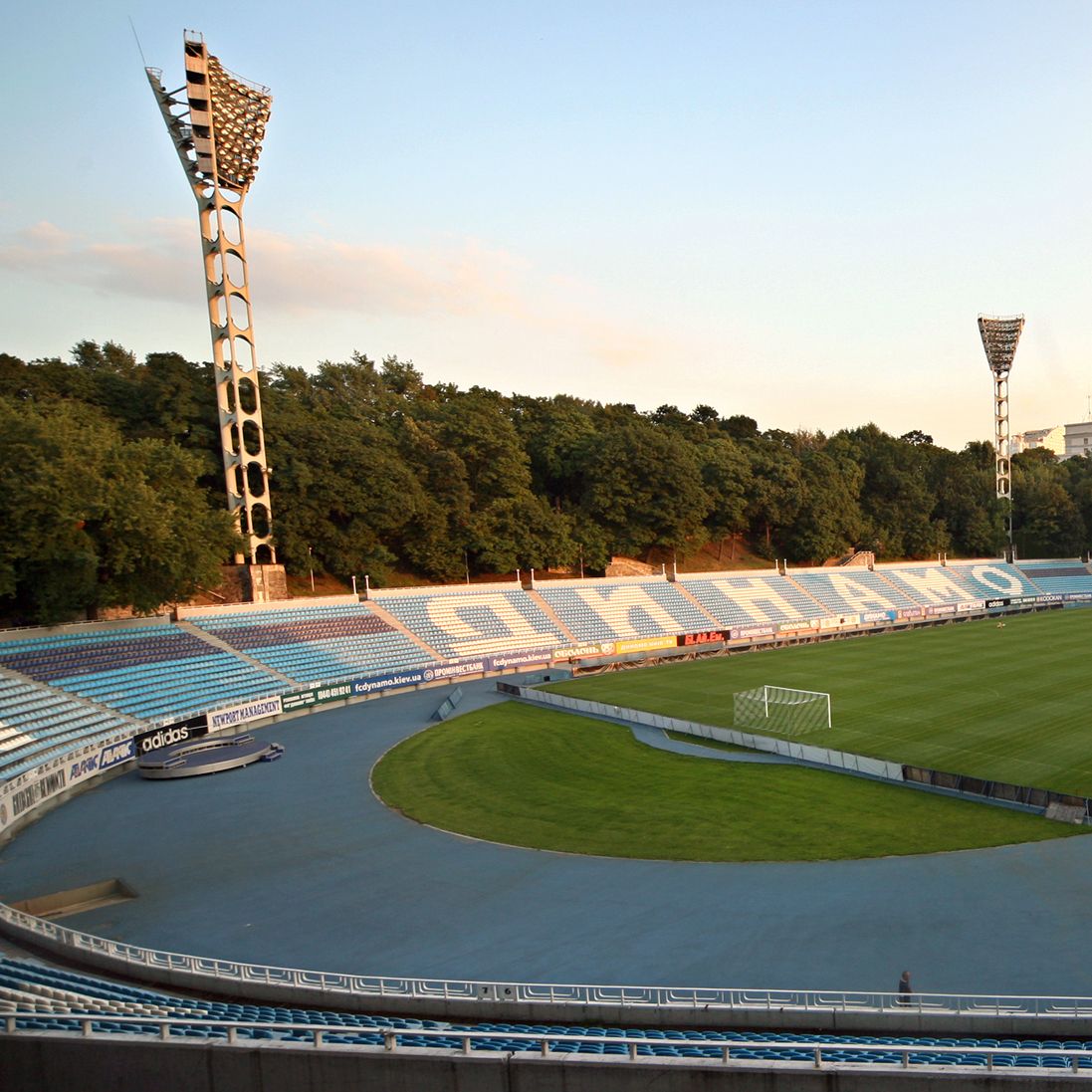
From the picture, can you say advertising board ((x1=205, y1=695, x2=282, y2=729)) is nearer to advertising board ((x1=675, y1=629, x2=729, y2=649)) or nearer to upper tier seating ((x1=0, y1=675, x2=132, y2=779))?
upper tier seating ((x1=0, y1=675, x2=132, y2=779))

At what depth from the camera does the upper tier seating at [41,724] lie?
24672 mm

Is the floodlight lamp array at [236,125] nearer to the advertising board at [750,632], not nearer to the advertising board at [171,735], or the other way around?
the advertising board at [171,735]

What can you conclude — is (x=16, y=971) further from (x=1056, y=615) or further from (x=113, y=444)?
(x=1056, y=615)

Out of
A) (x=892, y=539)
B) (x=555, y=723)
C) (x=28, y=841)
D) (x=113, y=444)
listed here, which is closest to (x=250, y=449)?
(x=113, y=444)

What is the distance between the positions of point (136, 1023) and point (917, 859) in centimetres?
1575

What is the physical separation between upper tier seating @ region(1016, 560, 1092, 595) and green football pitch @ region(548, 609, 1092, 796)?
2290 centimetres

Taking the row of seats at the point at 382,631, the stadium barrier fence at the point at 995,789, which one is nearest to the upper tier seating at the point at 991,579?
the row of seats at the point at 382,631

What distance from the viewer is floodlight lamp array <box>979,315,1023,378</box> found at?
3216 inches

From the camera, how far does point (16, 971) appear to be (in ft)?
39.7

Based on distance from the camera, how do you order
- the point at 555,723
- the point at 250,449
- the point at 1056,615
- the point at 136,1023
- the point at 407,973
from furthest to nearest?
the point at 1056,615 → the point at 250,449 → the point at 555,723 → the point at 407,973 → the point at 136,1023

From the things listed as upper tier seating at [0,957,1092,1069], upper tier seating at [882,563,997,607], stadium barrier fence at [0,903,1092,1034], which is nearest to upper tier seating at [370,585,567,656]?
stadium barrier fence at [0,903,1092,1034]

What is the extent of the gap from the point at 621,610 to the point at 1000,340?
55693mm

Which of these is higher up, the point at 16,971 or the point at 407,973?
the point at 16,971

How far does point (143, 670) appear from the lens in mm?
33938
